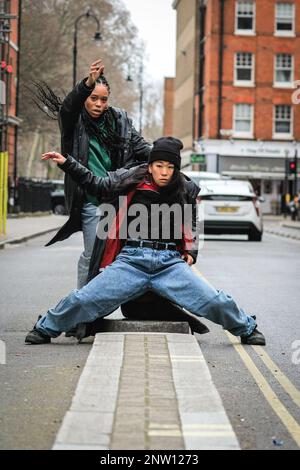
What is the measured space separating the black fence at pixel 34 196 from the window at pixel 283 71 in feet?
51.3

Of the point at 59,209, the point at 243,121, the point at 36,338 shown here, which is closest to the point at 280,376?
the point at 36,338

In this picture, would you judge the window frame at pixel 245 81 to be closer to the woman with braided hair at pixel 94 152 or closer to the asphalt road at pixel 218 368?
the asphalt road at pixel 218 368

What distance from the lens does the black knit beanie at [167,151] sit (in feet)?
25.5

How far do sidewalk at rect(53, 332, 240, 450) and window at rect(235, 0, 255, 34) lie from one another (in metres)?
58.5

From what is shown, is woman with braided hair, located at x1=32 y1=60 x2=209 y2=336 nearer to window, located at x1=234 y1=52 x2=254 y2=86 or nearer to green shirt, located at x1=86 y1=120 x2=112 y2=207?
green shirt, located at x1=86 y1=120 x2=112 y2=207

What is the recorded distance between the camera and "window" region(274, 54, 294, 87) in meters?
64.9

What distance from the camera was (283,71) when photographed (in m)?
65.0

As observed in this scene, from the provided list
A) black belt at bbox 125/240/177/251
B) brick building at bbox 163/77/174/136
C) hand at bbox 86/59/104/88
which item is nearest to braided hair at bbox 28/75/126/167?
hand at bbox 86/59/104/88

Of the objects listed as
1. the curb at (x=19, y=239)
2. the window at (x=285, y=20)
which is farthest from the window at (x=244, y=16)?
the curb at (x=19, y=239)

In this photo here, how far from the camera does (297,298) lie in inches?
499

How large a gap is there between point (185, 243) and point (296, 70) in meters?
58.1

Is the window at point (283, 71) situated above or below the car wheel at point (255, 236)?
above

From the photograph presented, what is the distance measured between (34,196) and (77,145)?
146ft

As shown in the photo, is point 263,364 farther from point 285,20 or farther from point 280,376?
point 285,20
